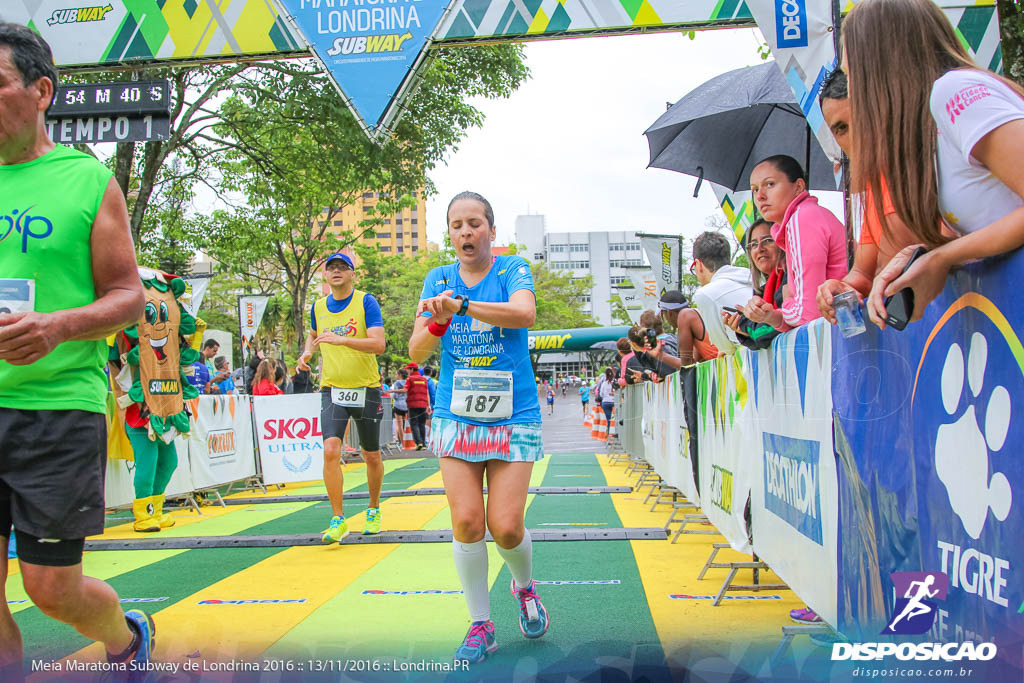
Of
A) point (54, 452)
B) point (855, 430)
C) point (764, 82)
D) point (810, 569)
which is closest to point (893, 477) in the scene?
point (855, 430)

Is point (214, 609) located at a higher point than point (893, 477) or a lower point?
lower

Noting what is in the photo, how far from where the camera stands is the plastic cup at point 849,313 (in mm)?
2607

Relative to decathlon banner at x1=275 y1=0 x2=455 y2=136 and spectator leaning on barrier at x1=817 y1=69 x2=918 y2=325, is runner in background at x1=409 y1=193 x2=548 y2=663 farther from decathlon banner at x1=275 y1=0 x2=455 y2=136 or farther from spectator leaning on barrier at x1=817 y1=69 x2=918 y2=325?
decathlon banner at x1=275 y1=0 x2=455 y2=136

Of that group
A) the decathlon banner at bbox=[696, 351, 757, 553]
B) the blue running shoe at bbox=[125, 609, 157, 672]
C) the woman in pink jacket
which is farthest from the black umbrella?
the blue running shoe at bbox=[125, 609, 157, 672]

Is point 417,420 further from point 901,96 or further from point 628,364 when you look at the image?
point 901,96

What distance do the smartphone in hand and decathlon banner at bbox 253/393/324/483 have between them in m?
10.5

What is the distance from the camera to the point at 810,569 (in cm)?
343

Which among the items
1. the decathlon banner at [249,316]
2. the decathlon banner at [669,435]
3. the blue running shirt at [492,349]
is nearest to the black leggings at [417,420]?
the decathlon banner at [249,316]

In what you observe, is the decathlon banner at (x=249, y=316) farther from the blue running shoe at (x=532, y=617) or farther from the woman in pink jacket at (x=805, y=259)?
the woman in pink jacket at (x=805, y=259)

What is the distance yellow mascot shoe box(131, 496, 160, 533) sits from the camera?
7414 millimetres

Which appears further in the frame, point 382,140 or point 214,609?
point 382,140

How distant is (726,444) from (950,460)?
3.14m

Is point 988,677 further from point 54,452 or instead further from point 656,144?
point 656,144

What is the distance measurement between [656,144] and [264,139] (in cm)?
1296
